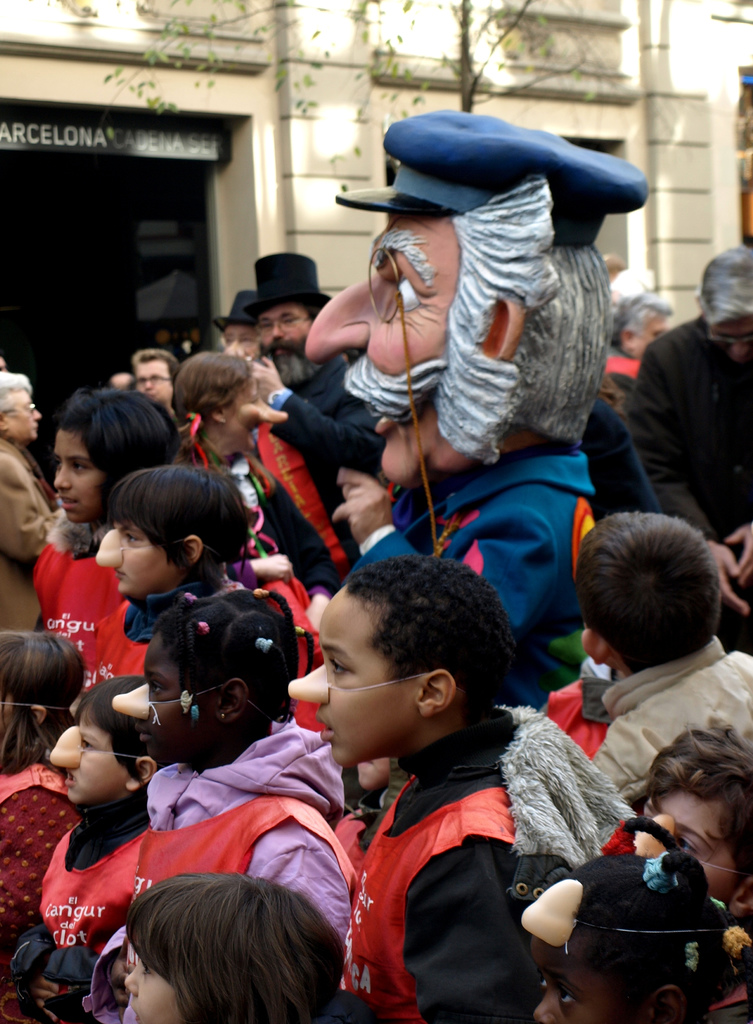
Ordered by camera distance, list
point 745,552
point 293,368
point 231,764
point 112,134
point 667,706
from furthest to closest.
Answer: point 112,134, point 293,368, point 745,552, point 667,706, point 231,764

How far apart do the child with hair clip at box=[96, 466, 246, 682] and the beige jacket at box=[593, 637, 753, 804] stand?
1036 millimetres

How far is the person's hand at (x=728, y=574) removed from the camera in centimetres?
407

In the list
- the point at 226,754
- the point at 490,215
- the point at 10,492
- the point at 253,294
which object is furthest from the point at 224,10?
the point at 226,754

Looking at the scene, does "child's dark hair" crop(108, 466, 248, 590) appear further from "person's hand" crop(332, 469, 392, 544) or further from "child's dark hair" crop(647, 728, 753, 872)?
"child's dark hair" crop(647, 728, 753, 872)

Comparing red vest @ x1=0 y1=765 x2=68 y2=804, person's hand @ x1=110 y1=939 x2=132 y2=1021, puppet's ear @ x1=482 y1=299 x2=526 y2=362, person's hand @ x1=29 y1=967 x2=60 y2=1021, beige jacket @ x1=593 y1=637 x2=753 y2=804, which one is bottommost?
person's hand @ x1=29 y1=967 x2=60 y2=1021

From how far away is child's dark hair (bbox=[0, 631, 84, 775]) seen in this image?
285cm

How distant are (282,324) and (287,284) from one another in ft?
0.67

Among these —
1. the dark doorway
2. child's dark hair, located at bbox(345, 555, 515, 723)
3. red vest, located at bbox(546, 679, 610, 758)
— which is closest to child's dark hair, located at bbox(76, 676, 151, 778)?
child's dark hair, located at bbox(345, 555, 515, 723)

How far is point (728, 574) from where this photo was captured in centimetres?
414

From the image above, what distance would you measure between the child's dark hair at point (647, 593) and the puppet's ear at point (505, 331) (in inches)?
17.8

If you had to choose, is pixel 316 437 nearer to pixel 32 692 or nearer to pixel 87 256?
pixel 32 692

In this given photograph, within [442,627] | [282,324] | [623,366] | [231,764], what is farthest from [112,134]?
[442,627]

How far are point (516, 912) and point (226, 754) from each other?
2.63 feet

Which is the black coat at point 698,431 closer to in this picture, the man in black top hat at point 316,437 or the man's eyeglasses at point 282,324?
the man in black top hat at point 316,437
